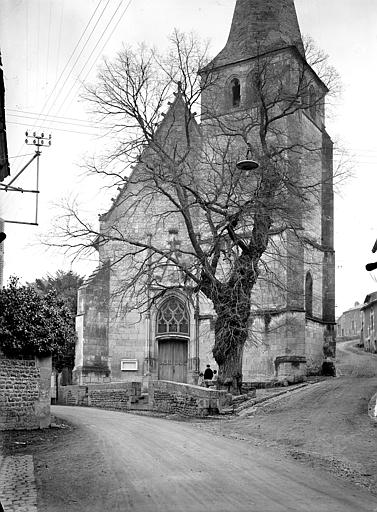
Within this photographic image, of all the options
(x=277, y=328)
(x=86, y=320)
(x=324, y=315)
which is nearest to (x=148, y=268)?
(x=277, y=328)

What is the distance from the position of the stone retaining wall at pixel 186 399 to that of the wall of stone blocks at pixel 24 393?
17.1 feet

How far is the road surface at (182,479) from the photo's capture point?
818cm

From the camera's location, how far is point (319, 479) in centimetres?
991

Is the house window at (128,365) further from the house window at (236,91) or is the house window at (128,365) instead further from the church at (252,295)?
the house window at (236,91)

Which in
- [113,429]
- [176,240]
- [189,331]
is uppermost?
[176,240]

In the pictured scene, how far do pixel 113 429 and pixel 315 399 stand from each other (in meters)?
7.53

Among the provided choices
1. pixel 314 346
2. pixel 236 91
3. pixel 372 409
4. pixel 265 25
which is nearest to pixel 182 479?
pixel 372 409

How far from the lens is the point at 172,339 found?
1296 inches

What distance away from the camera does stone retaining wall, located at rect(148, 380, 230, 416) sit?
21125mm

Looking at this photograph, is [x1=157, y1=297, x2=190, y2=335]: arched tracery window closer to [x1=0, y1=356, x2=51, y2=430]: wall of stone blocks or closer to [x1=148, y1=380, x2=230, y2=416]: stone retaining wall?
[x1=148, y1=380, x2=230, y2=416]: stone retaining wall

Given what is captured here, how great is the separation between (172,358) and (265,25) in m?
15.9

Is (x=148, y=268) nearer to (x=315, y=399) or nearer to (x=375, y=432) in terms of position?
(x=315, y=399)

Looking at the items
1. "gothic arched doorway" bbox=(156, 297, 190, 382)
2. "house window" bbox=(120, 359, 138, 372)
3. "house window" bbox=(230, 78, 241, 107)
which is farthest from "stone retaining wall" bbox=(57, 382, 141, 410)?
"house window" bbox=(230, 78, 241, 107)

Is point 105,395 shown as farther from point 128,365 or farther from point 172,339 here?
point 172,339
